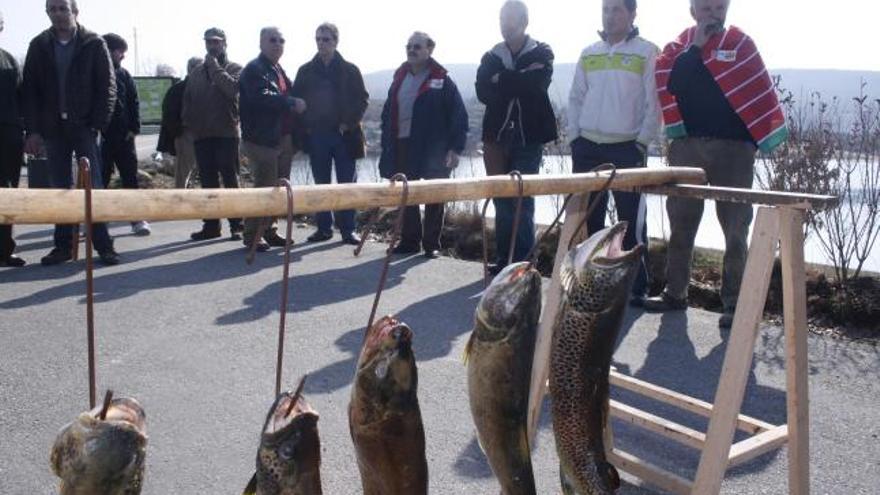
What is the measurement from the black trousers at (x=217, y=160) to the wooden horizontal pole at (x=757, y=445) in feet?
20.6

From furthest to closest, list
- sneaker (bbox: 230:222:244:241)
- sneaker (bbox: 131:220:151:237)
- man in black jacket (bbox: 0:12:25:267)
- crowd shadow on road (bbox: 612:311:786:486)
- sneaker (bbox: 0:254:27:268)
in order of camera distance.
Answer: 1. sneaker (bbox: 131:220:151:237)
2. sneaker (bbox: 230:222:244:241)
3. sneaker (bbox: 0:254:27:268)
4. man in black jacket (bbox: 0:12:25:267)
5. crowd shadow on road (bbox: 612:311:786:486)

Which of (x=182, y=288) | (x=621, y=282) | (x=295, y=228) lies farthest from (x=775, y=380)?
(x=295, y=228)

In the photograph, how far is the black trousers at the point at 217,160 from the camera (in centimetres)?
837

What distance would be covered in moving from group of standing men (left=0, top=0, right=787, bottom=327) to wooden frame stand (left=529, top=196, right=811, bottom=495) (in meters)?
1.55

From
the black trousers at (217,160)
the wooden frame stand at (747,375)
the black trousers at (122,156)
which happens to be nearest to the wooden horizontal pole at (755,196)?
the wooden frame stand at (747,375)

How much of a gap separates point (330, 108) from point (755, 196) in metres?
6.02

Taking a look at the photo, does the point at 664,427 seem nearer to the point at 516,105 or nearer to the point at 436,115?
the point at 516,105

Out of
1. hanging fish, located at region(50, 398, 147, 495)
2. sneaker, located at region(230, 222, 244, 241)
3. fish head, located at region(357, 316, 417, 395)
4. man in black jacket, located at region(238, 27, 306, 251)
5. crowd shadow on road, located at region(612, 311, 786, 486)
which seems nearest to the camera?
hanging fish, located at region(50, 398, 147, 495)

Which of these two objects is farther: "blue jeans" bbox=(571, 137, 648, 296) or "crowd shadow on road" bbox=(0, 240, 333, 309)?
"crowd shadow on road" bbox=(0, 240, 333, 309)

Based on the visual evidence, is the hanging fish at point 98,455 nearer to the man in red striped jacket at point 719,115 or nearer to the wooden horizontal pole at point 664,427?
the wooden horizontal pole at point 664,427

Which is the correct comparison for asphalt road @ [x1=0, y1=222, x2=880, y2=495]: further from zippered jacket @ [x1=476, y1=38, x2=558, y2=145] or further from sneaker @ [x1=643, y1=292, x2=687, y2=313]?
zippered jacket @ [x1=476, y1=38, x2=558, y2=145]

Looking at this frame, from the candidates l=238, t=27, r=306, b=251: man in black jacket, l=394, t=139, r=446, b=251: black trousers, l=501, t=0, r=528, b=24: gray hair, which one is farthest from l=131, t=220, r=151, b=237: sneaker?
l=501, t=0, r=528, b=24: gray hair

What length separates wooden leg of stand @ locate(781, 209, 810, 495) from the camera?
8.93ft

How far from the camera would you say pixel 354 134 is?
8.46 metres
